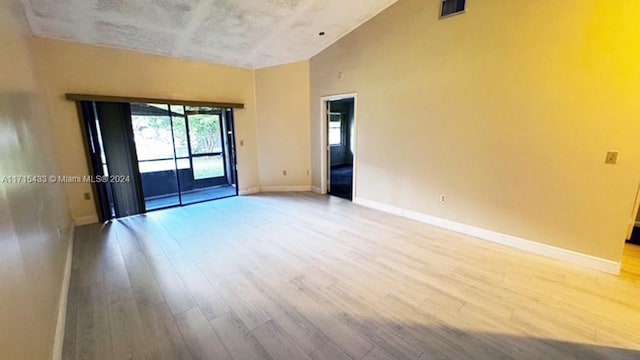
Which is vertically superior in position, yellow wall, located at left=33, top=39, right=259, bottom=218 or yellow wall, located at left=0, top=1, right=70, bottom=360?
yellow wall, located at left=33, top=39, right=259, bottom=218

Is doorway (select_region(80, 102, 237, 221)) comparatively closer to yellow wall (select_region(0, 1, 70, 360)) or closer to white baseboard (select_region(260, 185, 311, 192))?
white baseboard (select_region(260, 185, 311, 192))

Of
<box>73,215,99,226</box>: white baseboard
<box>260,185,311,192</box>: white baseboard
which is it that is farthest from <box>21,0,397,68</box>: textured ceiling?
<box>260,185,311,192</box>: white baseboard

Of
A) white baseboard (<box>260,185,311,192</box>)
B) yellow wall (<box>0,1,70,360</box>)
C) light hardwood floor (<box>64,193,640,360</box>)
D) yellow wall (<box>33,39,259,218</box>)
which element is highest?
yellow wall (<box>33,39,259,218</box>)

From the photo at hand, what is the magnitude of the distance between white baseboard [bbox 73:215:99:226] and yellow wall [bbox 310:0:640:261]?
484 cm

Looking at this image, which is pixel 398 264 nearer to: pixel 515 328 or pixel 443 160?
pixel 515 328

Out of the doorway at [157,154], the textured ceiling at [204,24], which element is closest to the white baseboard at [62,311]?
the doorway at [157,154]

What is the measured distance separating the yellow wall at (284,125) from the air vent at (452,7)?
2.91 m

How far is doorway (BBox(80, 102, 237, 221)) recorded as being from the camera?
416 centimetres

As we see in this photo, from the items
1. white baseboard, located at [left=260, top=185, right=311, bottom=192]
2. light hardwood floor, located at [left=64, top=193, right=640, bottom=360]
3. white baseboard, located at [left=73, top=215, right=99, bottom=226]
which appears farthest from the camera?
white baseboard, located at [left=260, top=185, right=311, bottom=192]

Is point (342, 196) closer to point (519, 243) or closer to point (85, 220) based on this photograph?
point (519, 243)

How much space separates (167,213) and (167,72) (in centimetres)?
250

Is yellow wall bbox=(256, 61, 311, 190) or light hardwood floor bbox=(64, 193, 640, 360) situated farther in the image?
yellow wall bbox=(256, 61, 311, 190)

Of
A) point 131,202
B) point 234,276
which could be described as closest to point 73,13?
point 131,202

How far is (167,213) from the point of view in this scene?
4.66 metres
